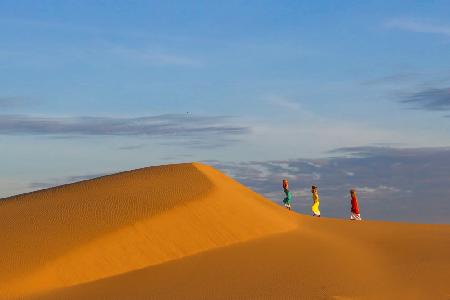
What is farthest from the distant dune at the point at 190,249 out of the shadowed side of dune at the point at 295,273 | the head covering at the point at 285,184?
the head covering at the point at 285,184

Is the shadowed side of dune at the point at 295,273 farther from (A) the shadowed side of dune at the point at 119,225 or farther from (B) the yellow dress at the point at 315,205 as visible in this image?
(B) the yellow dress at the point at 315,205

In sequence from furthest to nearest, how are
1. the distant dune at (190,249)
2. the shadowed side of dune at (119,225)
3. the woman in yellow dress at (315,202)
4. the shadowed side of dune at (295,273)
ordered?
the woman in yellow dress at (315,202) < the shadowed side of dune at (119,225) < the distant dune at (190,249) < the shadowed side of dune at (295,273)

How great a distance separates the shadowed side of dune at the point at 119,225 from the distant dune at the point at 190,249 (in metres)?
0.04

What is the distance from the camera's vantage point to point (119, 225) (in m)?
20.5

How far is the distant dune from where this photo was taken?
17312mm

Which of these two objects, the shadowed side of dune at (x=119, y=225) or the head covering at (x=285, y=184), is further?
the head covering at (x=285, y=184)

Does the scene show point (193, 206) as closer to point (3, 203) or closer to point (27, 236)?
point (27, 236)

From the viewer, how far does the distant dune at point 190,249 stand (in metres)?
17.3

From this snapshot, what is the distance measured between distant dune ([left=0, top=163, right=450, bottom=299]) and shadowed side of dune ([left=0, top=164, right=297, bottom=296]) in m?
0.04

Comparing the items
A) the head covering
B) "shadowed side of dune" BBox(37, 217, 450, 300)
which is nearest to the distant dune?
"shadowed side of dune" BBox(37, 217, 450, 300)

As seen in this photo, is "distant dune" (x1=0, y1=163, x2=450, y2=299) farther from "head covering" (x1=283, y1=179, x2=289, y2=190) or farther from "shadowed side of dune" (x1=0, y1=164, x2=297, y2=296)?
"head covering" (x1=283, y1=179, x2=289, y2=190)

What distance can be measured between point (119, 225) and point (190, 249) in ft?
6.98

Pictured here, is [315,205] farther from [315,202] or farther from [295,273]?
[295,273]

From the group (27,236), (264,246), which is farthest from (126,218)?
(264,246)
